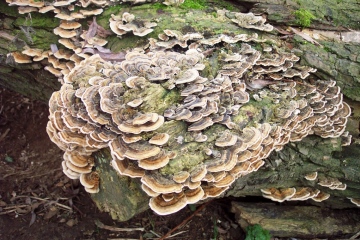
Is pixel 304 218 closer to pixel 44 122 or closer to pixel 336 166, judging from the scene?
pixel 336 166

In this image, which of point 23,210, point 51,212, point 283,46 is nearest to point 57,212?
point 51,212

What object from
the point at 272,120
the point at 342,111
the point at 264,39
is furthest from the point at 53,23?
the point at 342,111

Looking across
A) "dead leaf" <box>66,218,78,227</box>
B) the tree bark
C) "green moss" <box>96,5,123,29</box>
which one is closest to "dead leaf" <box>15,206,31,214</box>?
"dead leaf" <box>66,218,78,227</box>

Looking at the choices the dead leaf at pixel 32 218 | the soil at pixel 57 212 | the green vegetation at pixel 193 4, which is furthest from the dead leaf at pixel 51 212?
the green vegetation at pixel 193 4

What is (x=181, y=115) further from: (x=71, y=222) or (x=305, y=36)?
(x=71, y=222)

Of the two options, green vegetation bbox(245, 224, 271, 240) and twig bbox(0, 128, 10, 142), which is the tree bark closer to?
green vegetation bbox(245, 224, 271, 240)

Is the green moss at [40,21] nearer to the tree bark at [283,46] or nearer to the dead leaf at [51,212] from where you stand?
the tree bark at [283,46]
